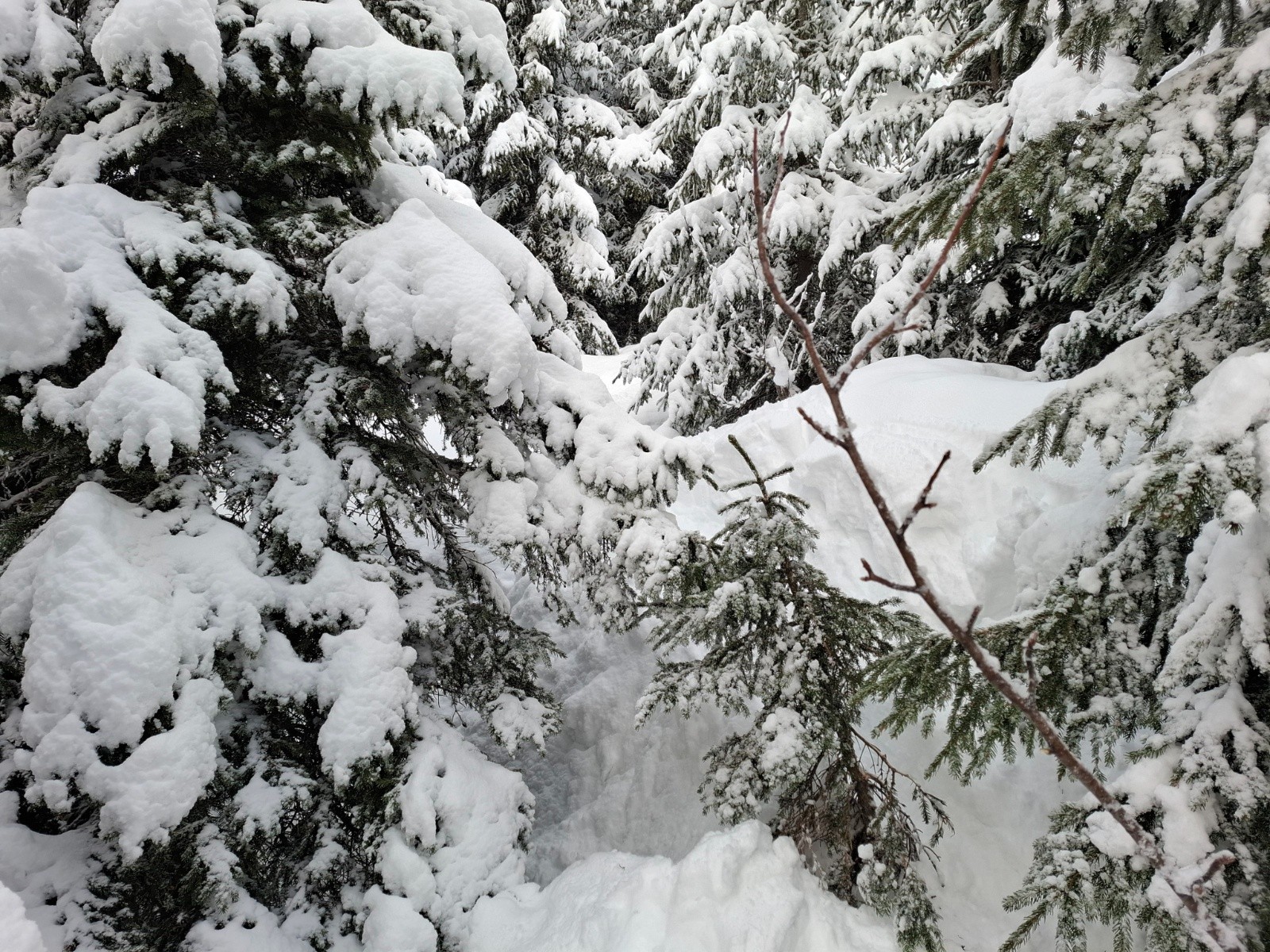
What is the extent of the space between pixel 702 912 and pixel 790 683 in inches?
42.6

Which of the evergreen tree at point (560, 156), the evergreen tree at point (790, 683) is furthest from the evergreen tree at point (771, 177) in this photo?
the evergreen tree at point (790, 683)

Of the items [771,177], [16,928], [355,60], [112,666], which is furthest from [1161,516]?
[771,177]

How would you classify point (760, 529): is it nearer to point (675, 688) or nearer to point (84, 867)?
point (675, 688)

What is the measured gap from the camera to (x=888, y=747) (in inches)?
155

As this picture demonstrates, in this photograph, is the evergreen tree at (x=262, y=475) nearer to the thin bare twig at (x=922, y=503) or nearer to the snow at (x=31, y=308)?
the snow at (x=31, y=308)

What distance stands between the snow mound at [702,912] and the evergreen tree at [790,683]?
0.42 ft

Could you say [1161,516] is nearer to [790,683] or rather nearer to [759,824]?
[790,683]

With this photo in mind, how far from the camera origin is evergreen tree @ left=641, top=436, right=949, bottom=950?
9.58ft

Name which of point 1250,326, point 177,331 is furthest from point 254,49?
point 1250,326

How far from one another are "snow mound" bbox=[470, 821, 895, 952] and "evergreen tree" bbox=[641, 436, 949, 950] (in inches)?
5.0

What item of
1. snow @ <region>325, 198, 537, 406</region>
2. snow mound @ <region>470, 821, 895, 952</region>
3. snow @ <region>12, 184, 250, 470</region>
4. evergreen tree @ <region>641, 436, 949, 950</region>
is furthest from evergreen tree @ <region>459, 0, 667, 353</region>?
snow mound @ <region>470, 821, 895, 952</region>

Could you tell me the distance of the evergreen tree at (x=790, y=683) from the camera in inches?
115

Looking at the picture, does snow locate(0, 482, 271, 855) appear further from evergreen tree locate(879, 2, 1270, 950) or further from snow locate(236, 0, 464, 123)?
evergreen tree locate(879, 2, 1270, 950)

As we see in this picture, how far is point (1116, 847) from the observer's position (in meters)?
1.93
